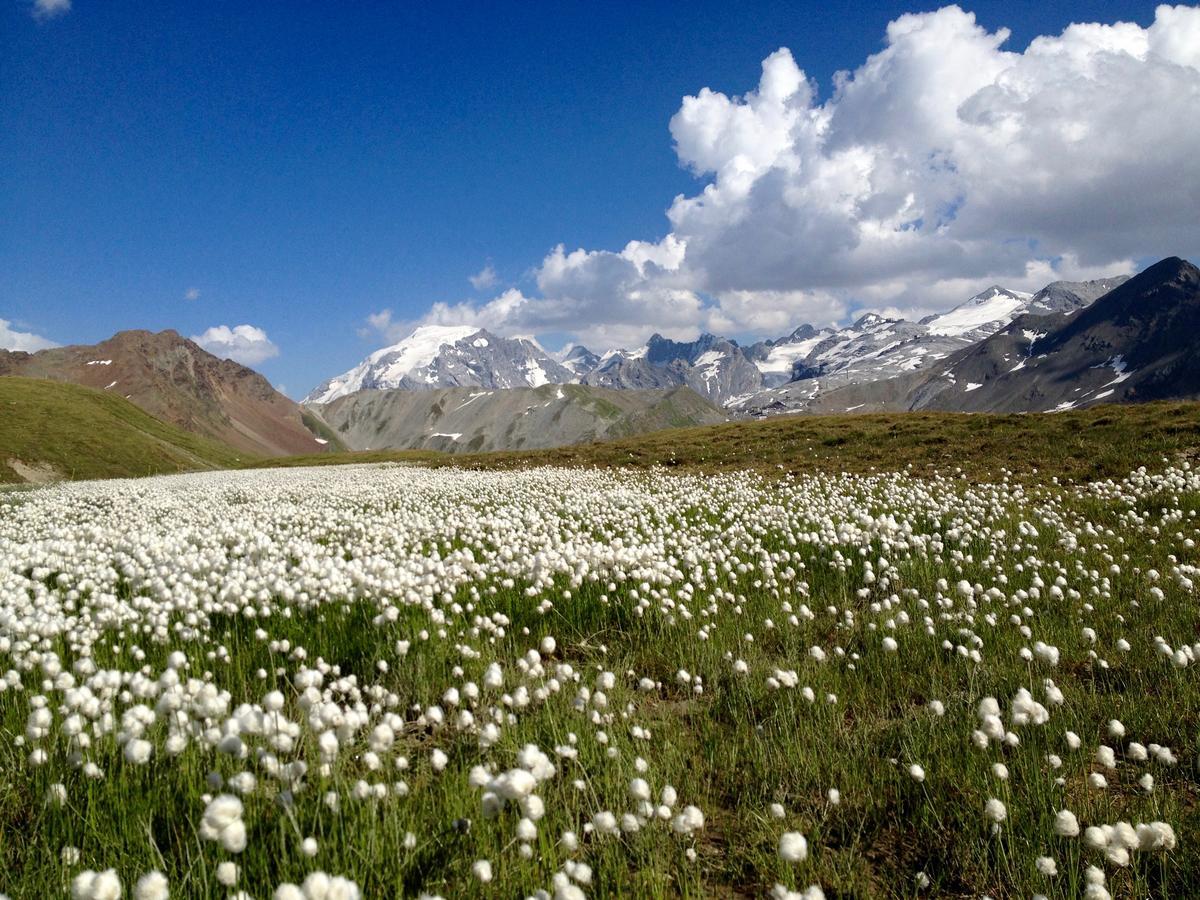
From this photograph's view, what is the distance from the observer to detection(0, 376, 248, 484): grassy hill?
54.1m

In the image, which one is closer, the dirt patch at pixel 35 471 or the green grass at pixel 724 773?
the green grass at pixel 724 773

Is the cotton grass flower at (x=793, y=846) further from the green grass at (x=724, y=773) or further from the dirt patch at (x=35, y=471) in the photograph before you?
the dirt patch at (x=35, y=471)

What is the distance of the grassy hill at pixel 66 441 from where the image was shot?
178 feet

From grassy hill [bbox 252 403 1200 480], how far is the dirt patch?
38.3 m

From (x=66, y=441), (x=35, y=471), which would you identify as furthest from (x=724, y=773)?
(x=66, y=441)

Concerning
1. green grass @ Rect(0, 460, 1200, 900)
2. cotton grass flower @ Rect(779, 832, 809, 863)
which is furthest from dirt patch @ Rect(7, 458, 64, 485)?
cotton grass flower @ Rect(779, 832, 809, 863)

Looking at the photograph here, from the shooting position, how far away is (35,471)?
173 feet

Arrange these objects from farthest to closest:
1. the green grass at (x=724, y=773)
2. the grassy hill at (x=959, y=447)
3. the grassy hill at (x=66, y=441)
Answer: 1. the grassy hill at (x=66, y=441)
2. the grassy hill at (x=959, y=447)
3. the green grass at (x=724, y=773)

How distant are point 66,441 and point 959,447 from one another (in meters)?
76.1

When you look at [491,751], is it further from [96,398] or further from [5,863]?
[96,398]

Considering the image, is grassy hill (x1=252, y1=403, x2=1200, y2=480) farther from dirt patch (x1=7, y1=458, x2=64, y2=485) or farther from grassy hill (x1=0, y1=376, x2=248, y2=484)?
grassy hill (x1=0, y1=376, x2=248, y2=484)

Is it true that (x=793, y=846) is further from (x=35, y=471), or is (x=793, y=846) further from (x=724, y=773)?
(x=35, y=471)

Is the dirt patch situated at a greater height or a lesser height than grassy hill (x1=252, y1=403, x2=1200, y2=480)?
greater

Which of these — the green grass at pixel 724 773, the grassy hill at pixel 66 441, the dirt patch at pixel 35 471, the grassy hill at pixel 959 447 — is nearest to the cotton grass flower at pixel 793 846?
the green grass at pixel 724 773
